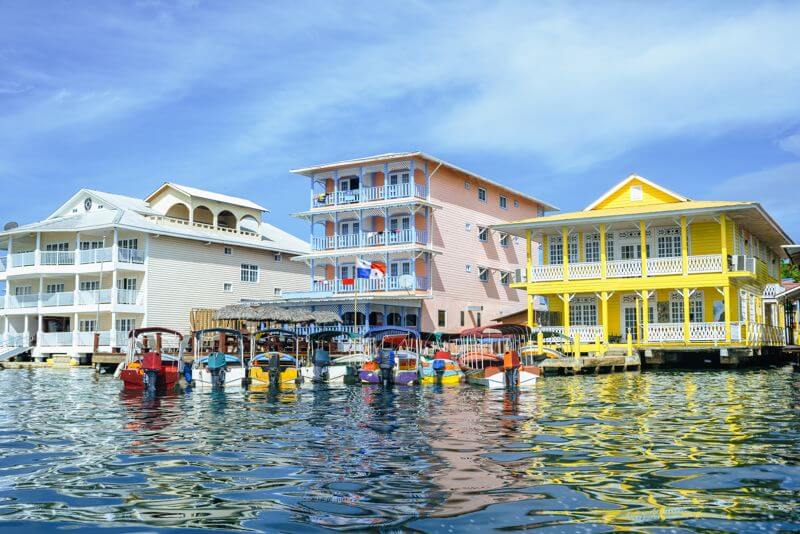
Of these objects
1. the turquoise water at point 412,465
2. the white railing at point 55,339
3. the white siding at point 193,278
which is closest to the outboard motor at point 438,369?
the turquoise water at point 412,465

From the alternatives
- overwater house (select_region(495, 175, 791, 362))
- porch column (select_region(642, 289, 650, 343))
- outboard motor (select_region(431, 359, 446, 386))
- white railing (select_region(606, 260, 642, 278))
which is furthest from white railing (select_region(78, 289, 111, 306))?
porch column (select_region(642, 289, 650, 343))

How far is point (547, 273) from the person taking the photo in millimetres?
42875

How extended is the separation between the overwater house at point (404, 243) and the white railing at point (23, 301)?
17811 millimetres

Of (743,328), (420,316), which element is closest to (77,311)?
(420,316)

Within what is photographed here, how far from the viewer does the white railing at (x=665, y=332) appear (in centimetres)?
3800

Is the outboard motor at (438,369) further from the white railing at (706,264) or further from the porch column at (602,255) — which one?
the white railing at (706,264)

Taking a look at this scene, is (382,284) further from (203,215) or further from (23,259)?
(23,259)

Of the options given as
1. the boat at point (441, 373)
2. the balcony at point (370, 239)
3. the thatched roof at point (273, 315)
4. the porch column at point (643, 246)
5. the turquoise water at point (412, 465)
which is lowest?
the turquoise water at point (412, 465)

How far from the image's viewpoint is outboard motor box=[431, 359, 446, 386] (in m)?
32.5

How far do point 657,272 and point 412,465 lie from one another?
3069cm

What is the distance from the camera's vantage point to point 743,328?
37.9 meters

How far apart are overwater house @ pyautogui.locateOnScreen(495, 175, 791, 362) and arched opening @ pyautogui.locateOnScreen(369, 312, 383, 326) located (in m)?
10.7

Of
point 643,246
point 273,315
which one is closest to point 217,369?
point 273,315

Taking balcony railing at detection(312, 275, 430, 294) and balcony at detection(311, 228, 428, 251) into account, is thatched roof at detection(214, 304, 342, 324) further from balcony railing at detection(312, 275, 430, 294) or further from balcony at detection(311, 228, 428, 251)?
balcony at detection(311, 228, 428, 251)
